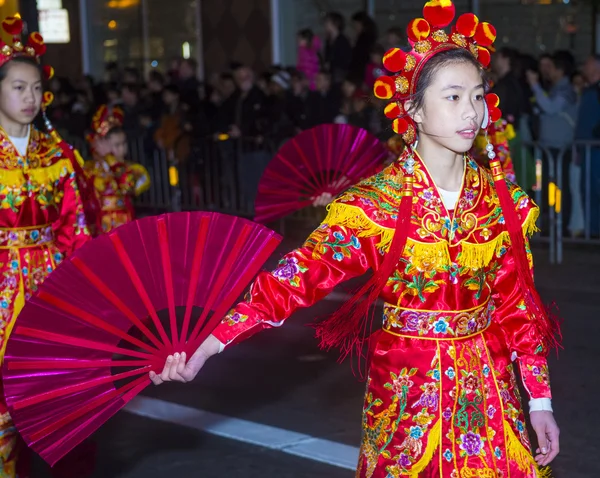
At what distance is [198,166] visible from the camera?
13172 millimetres

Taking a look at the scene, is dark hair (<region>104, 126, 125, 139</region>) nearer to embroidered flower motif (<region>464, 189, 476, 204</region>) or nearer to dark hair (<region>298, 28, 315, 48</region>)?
dark hair (<region>298, 28, 315, 48</region>)

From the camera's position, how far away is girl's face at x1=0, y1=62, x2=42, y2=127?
4.68 meters

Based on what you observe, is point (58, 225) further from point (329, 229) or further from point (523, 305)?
point (523, 305)

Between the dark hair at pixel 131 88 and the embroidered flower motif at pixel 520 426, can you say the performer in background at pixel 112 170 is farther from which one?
the dark hair at pixel 131 88

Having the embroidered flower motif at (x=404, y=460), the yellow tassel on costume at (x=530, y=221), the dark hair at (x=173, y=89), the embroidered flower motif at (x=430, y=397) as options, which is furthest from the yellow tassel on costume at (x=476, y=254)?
the dark hair at (x=173, y=89)

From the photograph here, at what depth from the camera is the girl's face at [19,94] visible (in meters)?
4.68

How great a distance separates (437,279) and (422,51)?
67 centimetres

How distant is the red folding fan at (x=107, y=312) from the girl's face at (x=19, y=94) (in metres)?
1.82

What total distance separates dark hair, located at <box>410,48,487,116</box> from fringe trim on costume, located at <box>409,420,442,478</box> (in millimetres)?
938

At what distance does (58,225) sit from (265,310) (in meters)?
2.12

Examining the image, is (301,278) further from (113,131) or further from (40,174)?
(113,131)

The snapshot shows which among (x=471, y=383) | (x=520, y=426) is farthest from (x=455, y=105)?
(x=520, y=426)

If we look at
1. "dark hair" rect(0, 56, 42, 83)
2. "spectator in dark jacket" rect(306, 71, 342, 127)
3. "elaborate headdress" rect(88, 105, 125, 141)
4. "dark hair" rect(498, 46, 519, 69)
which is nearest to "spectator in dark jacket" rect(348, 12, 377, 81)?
"spectator in dark jacket" rect(306, 71, 342, 127)

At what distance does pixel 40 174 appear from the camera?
471 cm
